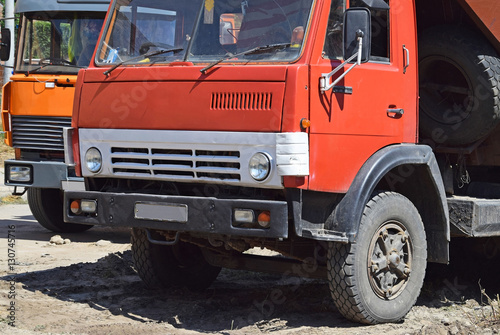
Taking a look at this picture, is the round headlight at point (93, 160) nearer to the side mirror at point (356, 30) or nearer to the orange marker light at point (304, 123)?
the orange marker light at point (304, 123)

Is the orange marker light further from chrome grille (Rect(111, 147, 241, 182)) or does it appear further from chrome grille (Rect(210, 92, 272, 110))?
chrome grille (Rect(111, 147, 241, 182))

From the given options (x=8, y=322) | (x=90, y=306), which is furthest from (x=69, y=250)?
(x=8, y=322)

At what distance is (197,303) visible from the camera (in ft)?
22.7

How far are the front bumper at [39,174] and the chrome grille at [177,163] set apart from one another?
3.74 meters

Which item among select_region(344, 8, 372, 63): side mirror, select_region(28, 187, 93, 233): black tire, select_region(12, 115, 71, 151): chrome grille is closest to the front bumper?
select_region(12, 115, 71, 151): chrome grille

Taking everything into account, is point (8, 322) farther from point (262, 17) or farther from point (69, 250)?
point (69, 250)

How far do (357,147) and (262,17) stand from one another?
115cm

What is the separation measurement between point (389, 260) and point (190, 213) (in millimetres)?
1517

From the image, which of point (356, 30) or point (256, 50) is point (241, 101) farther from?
point (356, 30)

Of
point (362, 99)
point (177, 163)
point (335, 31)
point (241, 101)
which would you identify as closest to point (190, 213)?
point (177, 163)

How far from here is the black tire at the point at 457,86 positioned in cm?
648

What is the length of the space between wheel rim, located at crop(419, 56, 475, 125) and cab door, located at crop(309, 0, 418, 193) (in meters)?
0.39

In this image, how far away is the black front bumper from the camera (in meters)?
5.53

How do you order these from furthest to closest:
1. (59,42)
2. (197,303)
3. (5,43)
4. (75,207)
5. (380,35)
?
1. (5,43)
2. (59,42)
3. (197,303)
4. (75,207)
5. (380,35)
